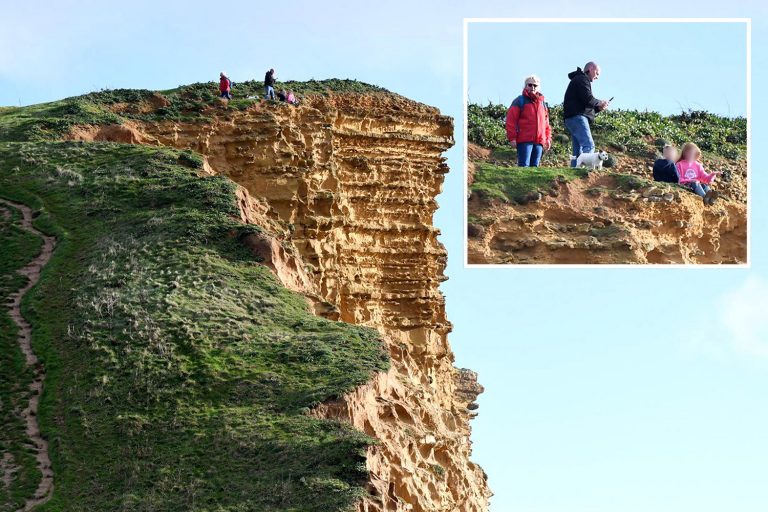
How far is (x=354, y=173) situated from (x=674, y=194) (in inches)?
521

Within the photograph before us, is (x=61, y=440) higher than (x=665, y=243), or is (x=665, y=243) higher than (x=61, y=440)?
(x=665, y=243)

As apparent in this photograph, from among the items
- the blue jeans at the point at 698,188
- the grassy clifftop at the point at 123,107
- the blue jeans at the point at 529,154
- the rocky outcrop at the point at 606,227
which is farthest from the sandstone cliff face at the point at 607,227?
the grassy clifftop at the point at 123,107

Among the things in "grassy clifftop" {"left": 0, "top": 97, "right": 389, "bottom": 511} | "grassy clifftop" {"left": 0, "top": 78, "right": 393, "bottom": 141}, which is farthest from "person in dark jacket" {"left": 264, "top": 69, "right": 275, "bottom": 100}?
"grassy clifftop" {"left": 0, "top": 97, "right": 389, "bottom": 511}

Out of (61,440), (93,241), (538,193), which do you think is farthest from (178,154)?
(61,440)

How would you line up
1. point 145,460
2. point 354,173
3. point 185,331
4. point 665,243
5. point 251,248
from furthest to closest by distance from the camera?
point 354,173
point 665,243
point 251,248
point 185,331
point 145,460

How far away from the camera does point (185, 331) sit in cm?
5125

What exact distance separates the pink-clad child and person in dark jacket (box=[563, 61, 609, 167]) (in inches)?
104

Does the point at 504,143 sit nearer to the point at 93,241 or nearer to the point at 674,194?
the point at 674,194

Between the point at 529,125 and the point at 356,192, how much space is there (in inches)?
503

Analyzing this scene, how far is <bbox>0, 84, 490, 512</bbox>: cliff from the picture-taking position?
66250 mm

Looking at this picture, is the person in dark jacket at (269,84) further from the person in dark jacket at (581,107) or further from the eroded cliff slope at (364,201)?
the person in dark jacket at (581,107)

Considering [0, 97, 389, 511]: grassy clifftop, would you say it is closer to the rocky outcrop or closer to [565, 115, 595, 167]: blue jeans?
the rocky outcrop

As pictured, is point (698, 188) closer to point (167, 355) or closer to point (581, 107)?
point (581, 107)

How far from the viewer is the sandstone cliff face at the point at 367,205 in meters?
66.5
